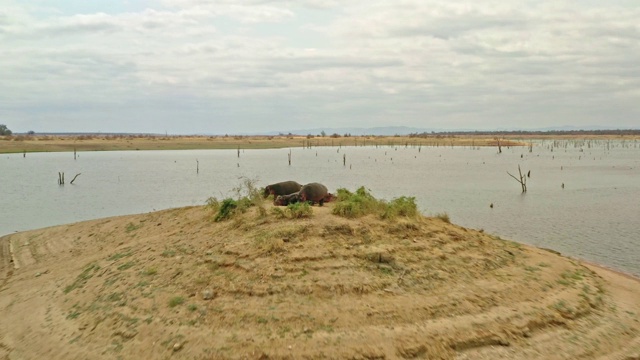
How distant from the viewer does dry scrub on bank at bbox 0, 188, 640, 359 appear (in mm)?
8711

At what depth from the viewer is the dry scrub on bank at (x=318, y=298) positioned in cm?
871

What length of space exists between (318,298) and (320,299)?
0.05 meters

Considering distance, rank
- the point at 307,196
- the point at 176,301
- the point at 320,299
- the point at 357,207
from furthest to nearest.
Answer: the point at 307,196
the point at 357,207
the point at 176,301
the point at 320,299

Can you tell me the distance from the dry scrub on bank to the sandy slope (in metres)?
0.03

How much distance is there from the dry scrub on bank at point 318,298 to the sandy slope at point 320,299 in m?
0.03

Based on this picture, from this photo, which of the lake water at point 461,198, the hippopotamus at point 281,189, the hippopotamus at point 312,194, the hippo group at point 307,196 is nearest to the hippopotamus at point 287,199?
the hippo group at point 307,196

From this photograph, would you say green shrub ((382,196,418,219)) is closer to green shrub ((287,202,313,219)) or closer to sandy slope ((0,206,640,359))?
sandy slope ((0,206,640,359))

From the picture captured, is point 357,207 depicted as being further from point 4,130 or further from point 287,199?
point 4,130

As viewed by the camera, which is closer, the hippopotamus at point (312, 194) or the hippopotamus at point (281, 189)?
the hippopotamus at point (312, 194)

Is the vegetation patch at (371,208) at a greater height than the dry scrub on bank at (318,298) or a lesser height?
greater

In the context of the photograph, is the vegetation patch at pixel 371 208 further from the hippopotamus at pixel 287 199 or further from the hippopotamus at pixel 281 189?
the hippopotamus at pixel 281 189

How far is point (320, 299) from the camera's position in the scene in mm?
9570

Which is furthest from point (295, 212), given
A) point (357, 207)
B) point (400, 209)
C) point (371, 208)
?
point (400, 209)

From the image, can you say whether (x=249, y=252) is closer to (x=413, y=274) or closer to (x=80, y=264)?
(x=413, y=274)
